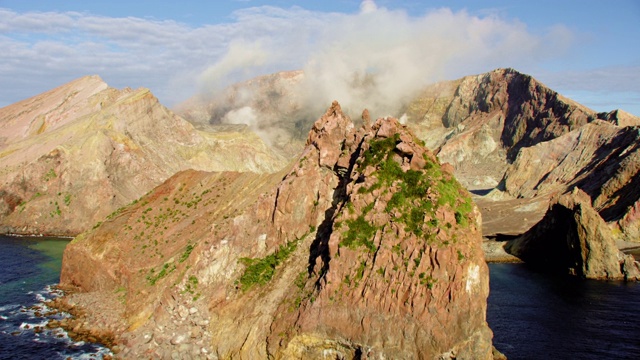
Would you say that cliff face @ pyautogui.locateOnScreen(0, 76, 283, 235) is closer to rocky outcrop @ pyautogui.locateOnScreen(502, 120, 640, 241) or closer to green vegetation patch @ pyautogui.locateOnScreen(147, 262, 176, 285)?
green vegetation patch @ pyautogui.locateOnScreen(147, 262, 176, 285)

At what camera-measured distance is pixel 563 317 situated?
4788 cm

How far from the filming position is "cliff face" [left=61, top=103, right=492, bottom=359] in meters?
29.6

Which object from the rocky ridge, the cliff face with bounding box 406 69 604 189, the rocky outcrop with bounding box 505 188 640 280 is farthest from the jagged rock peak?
the cliff face with bounding box 406 69 604 189

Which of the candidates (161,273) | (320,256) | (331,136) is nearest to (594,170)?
(331,136)

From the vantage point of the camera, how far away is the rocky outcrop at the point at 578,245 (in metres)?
66.2

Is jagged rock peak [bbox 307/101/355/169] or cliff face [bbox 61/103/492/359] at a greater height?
jagged rock peak [bbox 307/101/355/169]

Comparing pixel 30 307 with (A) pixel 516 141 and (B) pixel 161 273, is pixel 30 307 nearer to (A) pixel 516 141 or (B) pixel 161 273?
(B) pixel 161 273

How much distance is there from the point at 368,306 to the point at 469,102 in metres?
174

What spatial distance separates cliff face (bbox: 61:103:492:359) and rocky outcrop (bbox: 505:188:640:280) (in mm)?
43116

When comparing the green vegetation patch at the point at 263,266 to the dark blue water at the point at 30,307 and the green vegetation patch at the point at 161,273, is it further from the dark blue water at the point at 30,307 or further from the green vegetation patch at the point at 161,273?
the dark blue water at the point at 30,307

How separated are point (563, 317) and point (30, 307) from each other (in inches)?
1846

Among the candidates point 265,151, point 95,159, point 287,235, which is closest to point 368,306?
point 287,235

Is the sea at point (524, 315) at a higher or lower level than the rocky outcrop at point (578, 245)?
lower

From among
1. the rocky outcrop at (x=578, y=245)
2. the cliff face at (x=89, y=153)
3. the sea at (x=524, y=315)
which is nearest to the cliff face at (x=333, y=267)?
the sea at (x=524, y=315)
